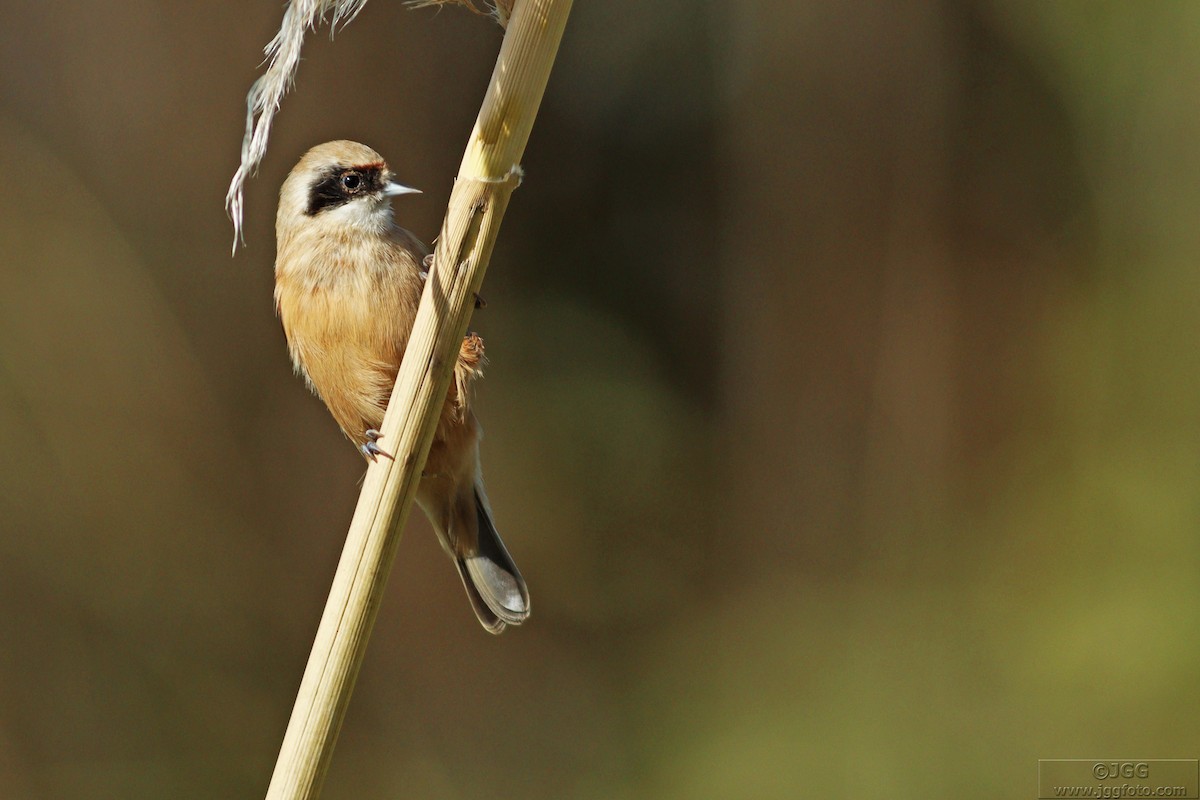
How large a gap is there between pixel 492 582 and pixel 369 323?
555 mm

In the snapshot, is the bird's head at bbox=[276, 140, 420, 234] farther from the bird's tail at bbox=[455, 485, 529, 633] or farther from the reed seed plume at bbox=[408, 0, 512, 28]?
the reed seed plume at bbox=[408, 0, 512, 28]

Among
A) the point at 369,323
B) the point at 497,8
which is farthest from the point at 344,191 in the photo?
the point at 497,8

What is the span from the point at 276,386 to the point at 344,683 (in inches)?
108

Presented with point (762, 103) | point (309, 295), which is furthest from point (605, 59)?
point (309, 295)

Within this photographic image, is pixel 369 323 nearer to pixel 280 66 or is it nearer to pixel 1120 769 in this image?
pixel 280 66

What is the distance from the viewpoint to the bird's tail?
1.84 m

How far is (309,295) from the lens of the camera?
173 centimetres

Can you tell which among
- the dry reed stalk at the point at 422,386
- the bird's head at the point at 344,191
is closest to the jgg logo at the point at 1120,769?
the bird's head at the point at 344,191

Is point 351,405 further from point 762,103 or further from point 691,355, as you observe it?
point 762,103

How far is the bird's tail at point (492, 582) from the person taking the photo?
1.84m

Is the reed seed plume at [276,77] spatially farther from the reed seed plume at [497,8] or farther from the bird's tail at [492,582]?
the bird's tail at [492,582]

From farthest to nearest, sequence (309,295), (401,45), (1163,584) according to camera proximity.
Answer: (401,45) → (1163,584) → (309,295)

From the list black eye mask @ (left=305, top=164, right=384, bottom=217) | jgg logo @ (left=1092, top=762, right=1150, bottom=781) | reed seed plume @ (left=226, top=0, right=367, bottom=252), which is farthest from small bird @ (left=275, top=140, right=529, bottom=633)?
jgg logo @ (left=1092, top=762, right=1150, bottom=781)

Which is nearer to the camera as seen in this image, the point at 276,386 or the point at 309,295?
the point at 309,295
